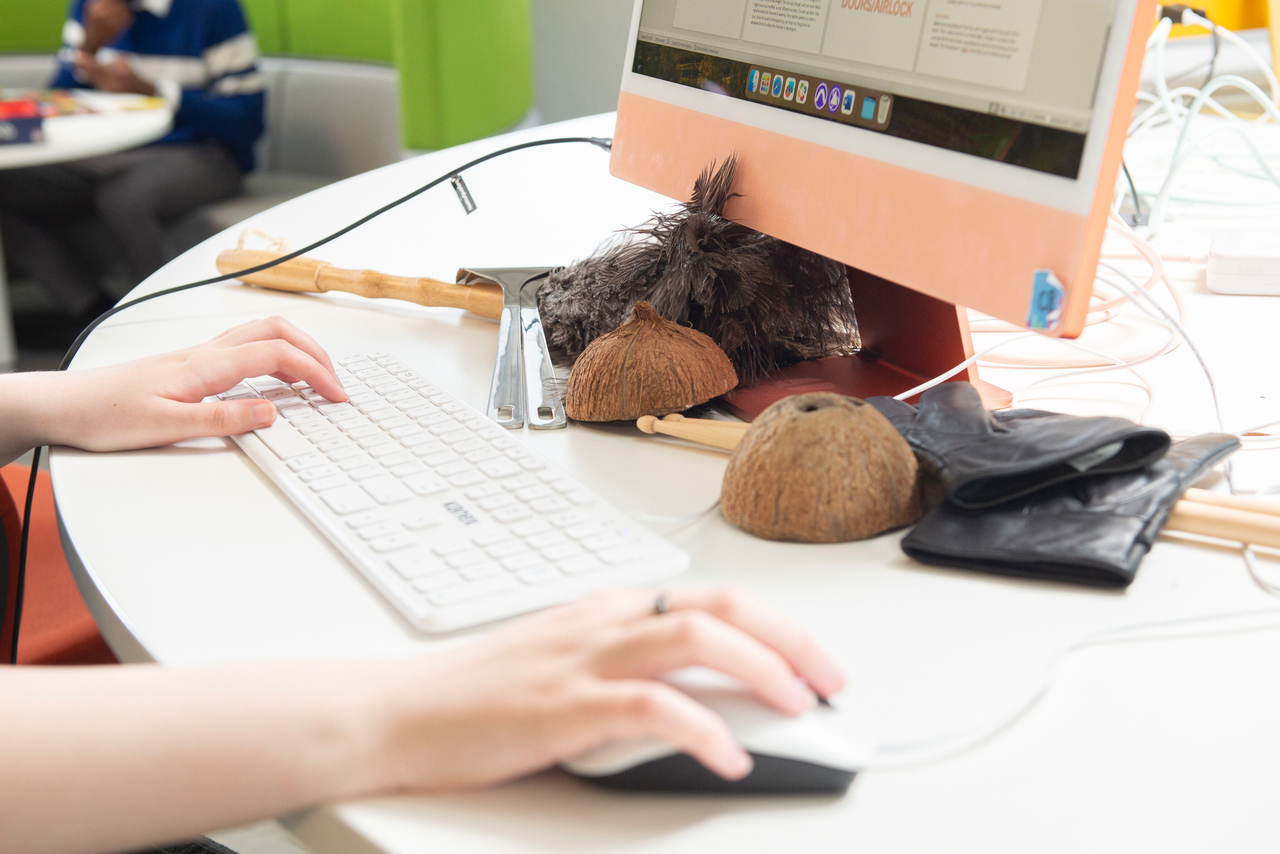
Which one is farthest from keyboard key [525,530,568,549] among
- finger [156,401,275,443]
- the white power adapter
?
the white power adapter

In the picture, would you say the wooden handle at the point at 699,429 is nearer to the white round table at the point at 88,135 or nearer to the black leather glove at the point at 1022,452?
the black leather glove at the point at 1022,452

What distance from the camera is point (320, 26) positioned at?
301 centimetres

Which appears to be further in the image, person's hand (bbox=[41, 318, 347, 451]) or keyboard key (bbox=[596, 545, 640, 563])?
person's hand (bbox=[41, 318, 347, 451])

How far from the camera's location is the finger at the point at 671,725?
0.27 metres

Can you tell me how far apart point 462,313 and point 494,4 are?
157cm

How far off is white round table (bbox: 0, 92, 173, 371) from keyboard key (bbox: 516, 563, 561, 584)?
2039mm

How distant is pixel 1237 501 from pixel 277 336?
1.68 ft

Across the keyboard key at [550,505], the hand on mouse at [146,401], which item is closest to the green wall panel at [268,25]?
the hand on mouse at [146,401]

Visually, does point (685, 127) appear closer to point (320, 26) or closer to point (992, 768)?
point (992, 768)

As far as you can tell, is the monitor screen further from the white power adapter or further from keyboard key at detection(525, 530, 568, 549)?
the white power adapter

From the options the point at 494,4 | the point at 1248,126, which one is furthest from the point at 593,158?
the point at 494,4

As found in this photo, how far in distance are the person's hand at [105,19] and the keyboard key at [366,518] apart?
2.89m

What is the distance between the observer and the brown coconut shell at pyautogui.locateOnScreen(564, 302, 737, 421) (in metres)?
0.55

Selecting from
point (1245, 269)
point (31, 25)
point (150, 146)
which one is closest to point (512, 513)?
point (1245, 269)
